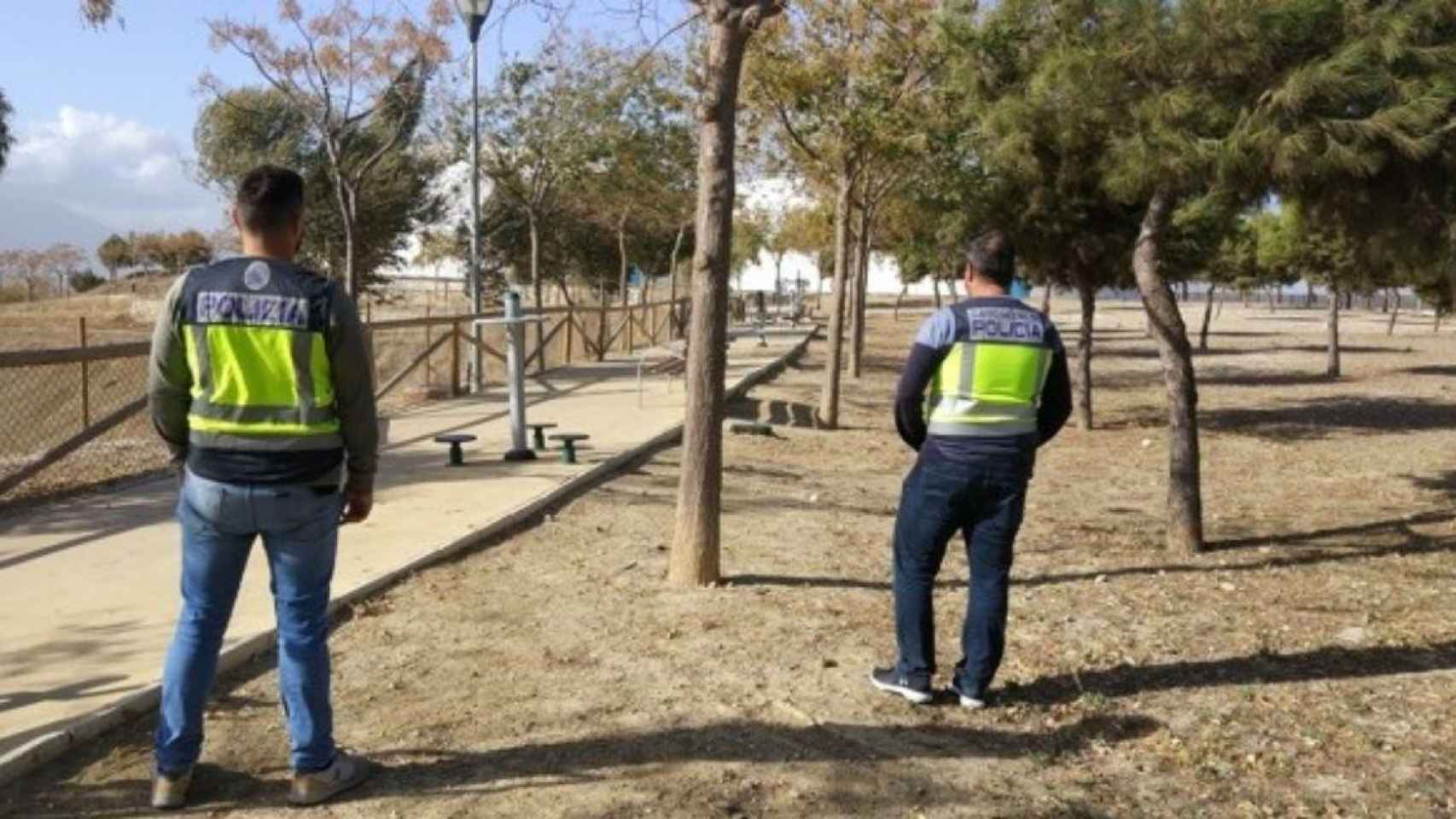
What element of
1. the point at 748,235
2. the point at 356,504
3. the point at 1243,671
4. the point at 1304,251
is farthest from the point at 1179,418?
the point at 748,235

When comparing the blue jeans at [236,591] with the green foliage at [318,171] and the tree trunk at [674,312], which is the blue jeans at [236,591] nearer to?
the green foliage at [318,171]

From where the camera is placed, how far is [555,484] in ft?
31.0

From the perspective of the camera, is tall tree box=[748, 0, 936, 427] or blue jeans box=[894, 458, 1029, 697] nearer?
blue jeans box=[894, 458, 1029, 697]

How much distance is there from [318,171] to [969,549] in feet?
96.3

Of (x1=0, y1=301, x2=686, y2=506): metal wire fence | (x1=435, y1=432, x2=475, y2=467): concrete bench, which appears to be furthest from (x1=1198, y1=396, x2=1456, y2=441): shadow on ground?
(x1=435, y1=432, x2=475, y2=467): concrete bench

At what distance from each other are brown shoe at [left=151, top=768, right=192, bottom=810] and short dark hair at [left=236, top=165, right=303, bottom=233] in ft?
5.30

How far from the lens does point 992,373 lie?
4574 millimetres

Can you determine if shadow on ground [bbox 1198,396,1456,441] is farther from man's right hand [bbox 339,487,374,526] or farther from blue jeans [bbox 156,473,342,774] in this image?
blue jeans [bbox 156,473,342,774]

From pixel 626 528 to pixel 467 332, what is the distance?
1137cm

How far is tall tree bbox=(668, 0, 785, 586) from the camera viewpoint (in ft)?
21.0

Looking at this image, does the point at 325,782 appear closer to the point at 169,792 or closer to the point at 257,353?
the point at 169,792

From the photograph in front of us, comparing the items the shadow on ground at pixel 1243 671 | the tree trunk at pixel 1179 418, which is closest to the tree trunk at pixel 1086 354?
the tree trunk at pixel 1179 418

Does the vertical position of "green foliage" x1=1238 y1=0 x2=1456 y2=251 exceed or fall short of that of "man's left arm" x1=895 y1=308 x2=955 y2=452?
it exceeds it

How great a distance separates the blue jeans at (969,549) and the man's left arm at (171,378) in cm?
248
